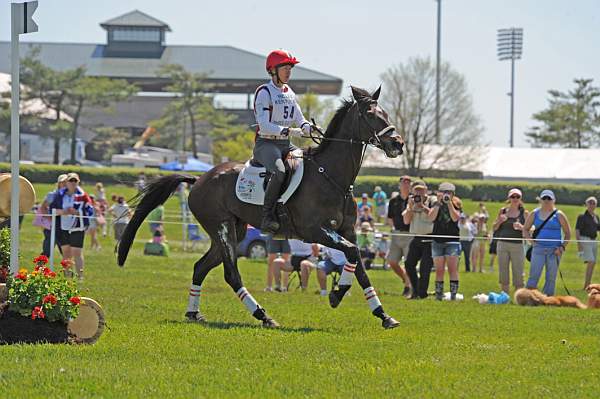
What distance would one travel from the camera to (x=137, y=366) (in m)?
9.23

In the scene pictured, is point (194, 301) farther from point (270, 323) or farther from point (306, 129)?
point (306, 129)

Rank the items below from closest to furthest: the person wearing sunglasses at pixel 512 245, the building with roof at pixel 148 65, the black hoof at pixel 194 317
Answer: the black hoof at pixel 194 317 → the person wearing sunglasses at pixel 512 245 → the building with roof at pixel 148 65

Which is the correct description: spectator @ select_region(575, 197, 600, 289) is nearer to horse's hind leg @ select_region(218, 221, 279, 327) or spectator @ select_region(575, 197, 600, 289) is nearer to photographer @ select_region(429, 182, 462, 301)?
photographer @ select_region(429, 182, 462, 301)

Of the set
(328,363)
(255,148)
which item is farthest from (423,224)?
(328,363)

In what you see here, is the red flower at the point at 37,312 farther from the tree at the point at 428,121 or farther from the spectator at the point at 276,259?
the tree at the point at 428,121

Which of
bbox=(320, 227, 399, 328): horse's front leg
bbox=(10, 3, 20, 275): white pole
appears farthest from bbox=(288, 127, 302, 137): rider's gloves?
bbox=(10, 3, 20, 275): white pole

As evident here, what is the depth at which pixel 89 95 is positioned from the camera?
264 feet

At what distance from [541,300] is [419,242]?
277 cm

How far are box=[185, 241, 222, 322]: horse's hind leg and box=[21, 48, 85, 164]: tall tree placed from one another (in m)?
67.3

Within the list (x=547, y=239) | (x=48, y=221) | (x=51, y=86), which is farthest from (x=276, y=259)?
(x=51, y=86)

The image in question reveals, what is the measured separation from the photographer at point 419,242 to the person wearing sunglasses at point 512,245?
139 centimetres

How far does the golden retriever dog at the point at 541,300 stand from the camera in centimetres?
1728

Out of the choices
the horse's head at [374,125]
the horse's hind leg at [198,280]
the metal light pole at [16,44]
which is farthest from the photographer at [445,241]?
the metal light pole at [16,44]

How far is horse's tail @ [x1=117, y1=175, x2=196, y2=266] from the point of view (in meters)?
14.2
